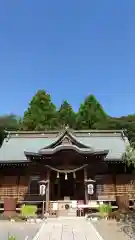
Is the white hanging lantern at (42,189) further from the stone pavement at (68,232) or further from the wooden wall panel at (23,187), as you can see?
the stone pavement at (68,232)

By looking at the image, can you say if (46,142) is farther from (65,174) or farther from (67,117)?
(67,117)

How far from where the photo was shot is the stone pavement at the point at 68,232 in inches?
469

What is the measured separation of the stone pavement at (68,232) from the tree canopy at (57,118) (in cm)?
3291

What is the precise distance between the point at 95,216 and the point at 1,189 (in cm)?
862

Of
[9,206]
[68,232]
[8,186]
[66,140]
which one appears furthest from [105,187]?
[68,232]

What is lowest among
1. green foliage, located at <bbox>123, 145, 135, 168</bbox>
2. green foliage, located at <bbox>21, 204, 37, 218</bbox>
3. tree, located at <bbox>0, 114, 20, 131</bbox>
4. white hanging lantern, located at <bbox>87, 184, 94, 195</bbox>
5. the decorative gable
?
green foliage, located at <bbox>21, 204, 37, 218</bbox>

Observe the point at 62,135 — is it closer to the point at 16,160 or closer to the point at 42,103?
the point at 16,160

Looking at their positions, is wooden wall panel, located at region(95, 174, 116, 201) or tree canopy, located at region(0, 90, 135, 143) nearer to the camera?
wooden wall panel, located at region(95, 174, 116, 201)

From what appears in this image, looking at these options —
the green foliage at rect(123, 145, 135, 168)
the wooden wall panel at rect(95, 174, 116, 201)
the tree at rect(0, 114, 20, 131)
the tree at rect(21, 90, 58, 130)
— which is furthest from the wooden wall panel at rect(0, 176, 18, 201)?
the tree at rect(0, 114, 20, 131)

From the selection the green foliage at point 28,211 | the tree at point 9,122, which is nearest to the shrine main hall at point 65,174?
the green foliage at point 28,211

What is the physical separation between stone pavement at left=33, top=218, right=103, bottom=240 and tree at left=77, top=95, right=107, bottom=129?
113ft

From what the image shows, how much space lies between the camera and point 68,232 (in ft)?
43.0

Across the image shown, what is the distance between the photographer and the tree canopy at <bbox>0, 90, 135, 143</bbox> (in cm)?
4931

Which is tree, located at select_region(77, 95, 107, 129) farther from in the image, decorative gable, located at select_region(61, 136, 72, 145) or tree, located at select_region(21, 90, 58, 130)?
decorative gable, located at select_region(61, 136, 72, 145)
